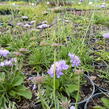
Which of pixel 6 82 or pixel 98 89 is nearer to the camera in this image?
pixel 6 82

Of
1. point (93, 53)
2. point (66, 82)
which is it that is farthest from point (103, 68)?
point (66, 82)

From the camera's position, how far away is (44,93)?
4.81 feet

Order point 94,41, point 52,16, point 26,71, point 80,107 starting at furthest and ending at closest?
1. point 52,16
2. point 94,41
3. point 26,71
4. point 80,107

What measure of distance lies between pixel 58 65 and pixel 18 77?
16.0 inches

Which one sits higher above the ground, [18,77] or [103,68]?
[18,77]

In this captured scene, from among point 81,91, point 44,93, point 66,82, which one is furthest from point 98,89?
point 44,93

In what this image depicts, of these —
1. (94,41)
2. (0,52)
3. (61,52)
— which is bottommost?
(94,41)

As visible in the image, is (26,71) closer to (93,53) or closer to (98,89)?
(98,89)

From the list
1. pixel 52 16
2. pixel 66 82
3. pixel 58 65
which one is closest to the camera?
pixel 58 65

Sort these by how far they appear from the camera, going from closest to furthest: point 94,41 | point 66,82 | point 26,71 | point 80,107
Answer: point 80,107, point 66,82, point 26,71, point 94,41

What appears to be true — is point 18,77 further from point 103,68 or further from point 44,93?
point 103,68

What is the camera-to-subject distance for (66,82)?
152 cm

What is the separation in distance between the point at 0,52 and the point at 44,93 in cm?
41

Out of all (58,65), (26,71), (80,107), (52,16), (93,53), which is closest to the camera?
(58,65)
